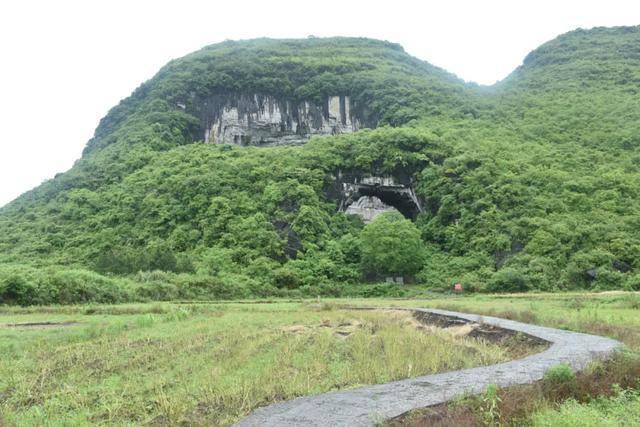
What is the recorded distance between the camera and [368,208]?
5978 centimetres

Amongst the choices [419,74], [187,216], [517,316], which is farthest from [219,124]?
[517,316]

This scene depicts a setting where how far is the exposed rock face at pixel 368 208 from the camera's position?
59250mm

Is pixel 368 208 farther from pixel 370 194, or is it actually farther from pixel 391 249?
pixel 391 249

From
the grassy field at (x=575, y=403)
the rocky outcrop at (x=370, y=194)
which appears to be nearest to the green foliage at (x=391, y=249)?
the rocky outcrop at (x=370, y=194)

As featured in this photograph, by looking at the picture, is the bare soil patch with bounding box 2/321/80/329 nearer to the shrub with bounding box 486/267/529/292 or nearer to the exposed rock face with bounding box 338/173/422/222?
the shrub with bounding box 486/267/529/292

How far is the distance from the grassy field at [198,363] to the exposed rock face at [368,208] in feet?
134

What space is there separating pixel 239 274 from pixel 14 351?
2779cm

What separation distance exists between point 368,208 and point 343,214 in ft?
18.4

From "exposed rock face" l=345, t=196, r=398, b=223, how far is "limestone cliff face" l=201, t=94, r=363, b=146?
990 inches

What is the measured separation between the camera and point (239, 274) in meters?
40.5

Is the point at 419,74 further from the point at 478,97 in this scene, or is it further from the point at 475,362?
the point at 475,362

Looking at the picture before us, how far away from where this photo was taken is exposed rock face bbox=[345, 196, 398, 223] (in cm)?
5925

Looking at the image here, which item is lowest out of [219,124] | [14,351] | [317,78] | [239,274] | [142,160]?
[239,274]

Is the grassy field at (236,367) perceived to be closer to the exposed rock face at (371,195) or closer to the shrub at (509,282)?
the shrub at (509,282)
